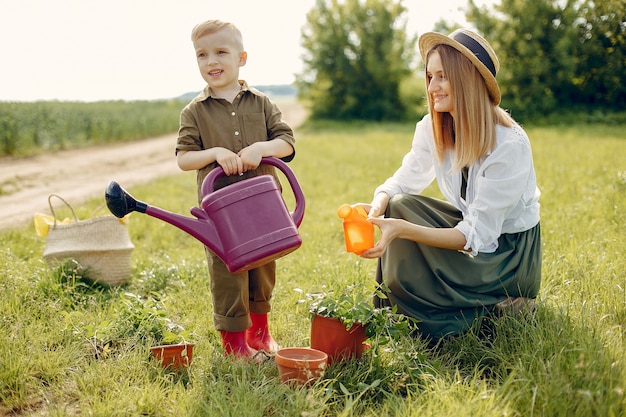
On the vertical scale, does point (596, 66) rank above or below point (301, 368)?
above

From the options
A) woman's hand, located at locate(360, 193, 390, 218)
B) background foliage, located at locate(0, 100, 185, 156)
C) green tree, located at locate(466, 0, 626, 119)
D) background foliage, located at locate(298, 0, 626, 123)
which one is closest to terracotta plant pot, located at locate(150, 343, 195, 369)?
woman's hand, located at locate(360, 193, 390, 218)

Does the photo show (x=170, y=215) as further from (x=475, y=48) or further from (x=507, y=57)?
(x=507, y=57)

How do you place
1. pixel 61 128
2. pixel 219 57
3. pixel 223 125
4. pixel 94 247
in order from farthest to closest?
1. pixel 61 128
2. pixel 94 247
3. pixel 223 125
4. pixel 219 57

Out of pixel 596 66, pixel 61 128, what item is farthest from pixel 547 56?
pixel 61 128

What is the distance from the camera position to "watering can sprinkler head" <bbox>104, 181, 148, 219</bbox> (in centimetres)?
226

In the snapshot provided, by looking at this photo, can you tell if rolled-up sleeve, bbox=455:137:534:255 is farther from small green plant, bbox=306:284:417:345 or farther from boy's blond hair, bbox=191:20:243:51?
boy's blond hair, bbox=191:20:243:51

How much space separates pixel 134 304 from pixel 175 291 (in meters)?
0.71

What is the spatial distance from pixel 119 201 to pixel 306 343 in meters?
1.08

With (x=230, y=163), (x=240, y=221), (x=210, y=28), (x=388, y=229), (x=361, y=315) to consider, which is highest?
(x=210, y=28)

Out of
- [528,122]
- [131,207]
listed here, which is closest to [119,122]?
[528,122]

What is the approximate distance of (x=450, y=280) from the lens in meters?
2.72

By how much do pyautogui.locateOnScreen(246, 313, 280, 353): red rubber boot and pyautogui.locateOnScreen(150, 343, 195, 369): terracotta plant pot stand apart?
0.42 metres

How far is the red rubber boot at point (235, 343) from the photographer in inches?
106

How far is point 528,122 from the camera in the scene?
1650cm
